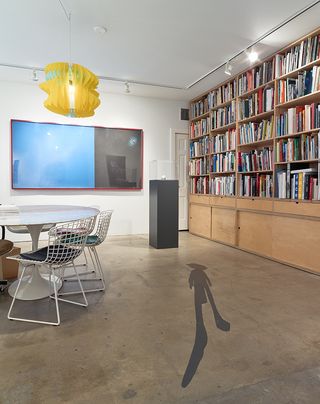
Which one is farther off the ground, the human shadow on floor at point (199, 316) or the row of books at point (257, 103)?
the row of books at point (257, 103)

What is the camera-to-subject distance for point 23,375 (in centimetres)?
165

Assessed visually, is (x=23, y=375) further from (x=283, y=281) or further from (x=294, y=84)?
(x=294, y=84)

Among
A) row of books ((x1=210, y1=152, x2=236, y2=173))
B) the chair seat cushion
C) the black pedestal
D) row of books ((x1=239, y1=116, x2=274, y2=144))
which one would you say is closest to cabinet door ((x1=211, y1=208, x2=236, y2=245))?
row of books ((x1=210, y1=152, x2=236, y2=173))

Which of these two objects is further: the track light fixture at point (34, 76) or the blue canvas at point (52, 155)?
the blue canvas at point (52, 155)

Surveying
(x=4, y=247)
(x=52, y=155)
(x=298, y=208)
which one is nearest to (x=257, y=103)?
(x=298, y=208)

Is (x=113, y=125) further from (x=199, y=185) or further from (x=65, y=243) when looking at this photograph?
(x=65, y=243)

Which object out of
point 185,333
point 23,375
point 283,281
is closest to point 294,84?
point 283,281

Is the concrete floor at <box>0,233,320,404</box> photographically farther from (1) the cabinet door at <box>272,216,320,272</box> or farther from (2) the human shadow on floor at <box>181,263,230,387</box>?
(1) the cabinet door at <box>272,216,320,272</box>

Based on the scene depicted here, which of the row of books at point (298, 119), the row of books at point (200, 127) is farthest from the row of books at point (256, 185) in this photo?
the row of books at point (200, 127)

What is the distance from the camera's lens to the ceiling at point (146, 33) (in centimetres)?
304

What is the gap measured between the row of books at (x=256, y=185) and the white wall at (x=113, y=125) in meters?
2.07

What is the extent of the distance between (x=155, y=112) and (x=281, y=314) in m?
4.77

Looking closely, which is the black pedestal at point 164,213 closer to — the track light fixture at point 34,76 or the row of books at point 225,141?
the row of books at point 225,141

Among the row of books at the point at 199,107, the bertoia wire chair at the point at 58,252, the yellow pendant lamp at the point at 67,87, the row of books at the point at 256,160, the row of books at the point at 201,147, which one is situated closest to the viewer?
the bertoia wire chair at the point at 58,252
